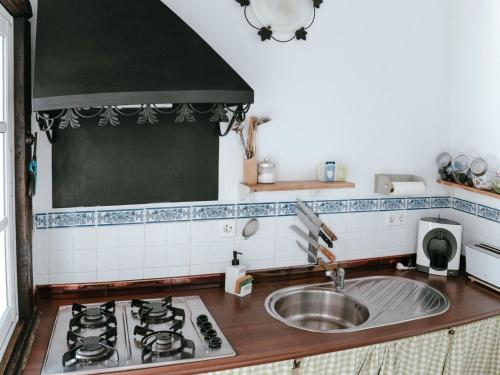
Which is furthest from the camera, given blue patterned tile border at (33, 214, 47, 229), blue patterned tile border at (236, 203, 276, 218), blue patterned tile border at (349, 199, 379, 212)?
blue patterned tile border at (349, 199, 379, 212)

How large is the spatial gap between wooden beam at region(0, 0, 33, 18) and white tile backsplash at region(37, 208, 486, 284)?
3.12 feet

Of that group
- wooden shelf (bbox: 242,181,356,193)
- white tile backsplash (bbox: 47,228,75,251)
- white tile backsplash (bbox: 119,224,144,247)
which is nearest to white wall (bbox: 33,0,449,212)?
wooden shelf (bbox: 242,181,356,193)

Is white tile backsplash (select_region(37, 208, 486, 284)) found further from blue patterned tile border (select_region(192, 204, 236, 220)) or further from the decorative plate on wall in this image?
the decorative plate on wall

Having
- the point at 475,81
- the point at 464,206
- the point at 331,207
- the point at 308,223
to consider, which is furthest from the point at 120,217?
the point at 475,81

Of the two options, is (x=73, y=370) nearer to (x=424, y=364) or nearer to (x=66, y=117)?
(x=66, y=117)

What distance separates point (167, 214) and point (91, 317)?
0.61 metres

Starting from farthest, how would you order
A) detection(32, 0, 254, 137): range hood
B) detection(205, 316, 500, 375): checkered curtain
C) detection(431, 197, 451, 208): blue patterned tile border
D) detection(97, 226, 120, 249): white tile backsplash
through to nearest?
1. detection(431, 197, 451, 208): blue patterned tile border
2. detection(97, 226, 120, 249): white tile backsplash
3. detection(205, 316, 500, 375): checkered curtain
4. detection(32, 0, 254, 137): range hood

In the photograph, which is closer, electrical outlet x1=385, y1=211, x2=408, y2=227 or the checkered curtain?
the checkered curtain

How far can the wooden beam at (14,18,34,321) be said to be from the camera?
6.53 feet

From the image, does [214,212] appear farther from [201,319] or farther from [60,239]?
[60,239]

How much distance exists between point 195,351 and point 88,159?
1.01m

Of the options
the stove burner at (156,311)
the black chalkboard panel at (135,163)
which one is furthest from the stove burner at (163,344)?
the black chalkboard panel at (135,163)

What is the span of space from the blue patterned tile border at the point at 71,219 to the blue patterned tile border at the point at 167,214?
10.5 inches

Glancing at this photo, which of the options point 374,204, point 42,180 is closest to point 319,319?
point 374,204
